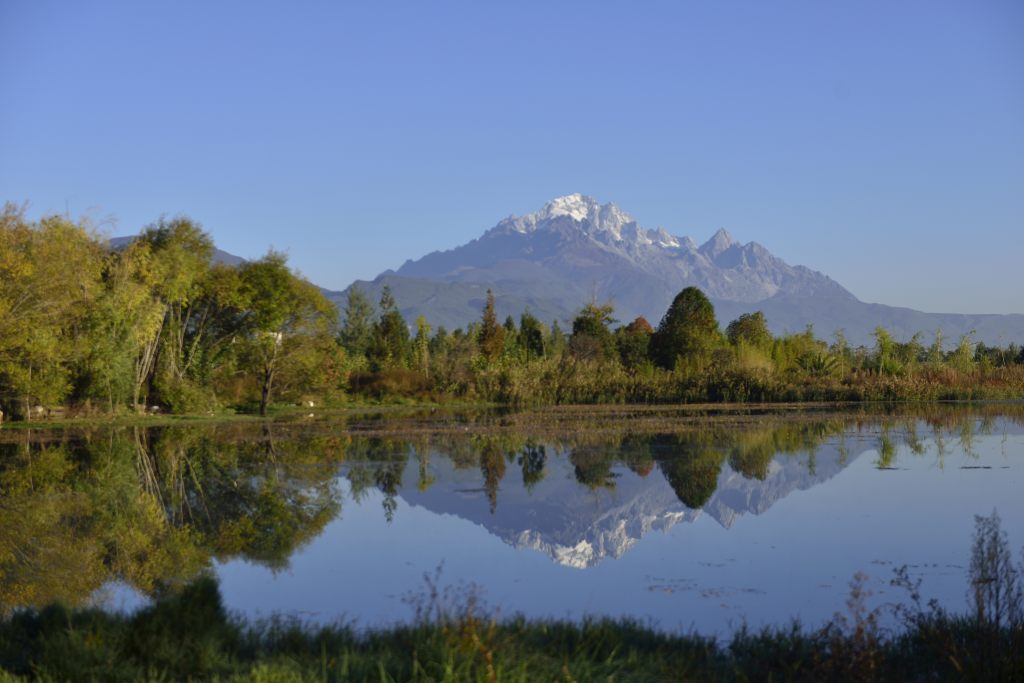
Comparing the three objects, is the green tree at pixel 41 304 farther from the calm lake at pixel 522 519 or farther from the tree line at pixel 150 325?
the calm lake at pixel 522 519

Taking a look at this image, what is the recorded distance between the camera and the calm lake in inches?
309

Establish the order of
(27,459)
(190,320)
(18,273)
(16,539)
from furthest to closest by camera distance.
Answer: (190,320) < (18,273) < (27,459) < (16,539)

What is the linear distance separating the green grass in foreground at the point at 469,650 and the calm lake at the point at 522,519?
28.3 inches

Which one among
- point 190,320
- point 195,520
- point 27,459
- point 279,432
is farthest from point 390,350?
point 195,520

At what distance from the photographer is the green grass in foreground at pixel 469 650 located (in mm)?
5125

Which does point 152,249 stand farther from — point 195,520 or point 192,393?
point 195,520

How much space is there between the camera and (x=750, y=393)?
34719 millimetres

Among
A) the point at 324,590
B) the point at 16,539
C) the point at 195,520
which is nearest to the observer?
the point at 324,590

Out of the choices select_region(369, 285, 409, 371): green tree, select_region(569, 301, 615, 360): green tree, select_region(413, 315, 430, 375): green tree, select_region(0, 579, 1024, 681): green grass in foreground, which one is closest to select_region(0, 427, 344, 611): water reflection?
select_region(0, 579, 1024, 681): green grass in foreground

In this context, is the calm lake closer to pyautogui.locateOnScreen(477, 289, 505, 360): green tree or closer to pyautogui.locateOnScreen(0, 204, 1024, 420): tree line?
pyautogui.locateOnScreen(0, 204, 1024, 420): tree line

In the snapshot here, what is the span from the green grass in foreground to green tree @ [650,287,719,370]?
33.5m

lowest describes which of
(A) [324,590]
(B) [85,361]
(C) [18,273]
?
(A) [324,590]

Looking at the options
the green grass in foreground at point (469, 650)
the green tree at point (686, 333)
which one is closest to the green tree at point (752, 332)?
the green tree at point (686, 333)

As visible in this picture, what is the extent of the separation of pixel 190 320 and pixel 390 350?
12450mm
